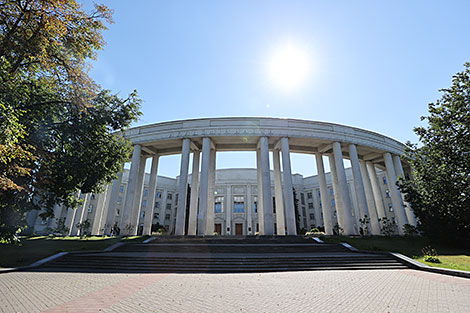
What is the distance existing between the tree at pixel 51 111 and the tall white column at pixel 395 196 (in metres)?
28.7

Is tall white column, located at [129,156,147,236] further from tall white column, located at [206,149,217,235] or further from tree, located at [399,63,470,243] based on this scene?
tree, located at [399,63,470,243]

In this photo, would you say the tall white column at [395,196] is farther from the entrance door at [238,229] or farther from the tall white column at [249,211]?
the entrance door at [238,229]

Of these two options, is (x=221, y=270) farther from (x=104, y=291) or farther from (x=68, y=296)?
(x=68, y=296)

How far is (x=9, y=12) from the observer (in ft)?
26.3

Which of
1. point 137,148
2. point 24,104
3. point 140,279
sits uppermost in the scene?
point 137,148

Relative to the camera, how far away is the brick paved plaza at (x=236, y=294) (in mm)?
5148

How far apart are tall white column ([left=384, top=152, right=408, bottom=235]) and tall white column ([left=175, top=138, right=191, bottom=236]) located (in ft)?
79.1

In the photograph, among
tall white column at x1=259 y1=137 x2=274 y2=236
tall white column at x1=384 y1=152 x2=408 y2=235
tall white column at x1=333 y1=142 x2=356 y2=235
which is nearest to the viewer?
tall white column at x1=259 y1=137 x2=274 y2=236

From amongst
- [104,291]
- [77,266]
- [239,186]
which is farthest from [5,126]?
[239,186]

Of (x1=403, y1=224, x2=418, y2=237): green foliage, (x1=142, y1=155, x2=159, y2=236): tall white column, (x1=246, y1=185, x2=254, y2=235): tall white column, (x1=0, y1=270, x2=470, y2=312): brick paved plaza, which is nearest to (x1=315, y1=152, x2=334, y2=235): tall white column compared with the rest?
(x1=403, y1=224, x2=418, y2=237): green foliage

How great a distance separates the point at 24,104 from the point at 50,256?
8.56 m

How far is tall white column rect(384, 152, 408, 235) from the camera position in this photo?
25.5 meters

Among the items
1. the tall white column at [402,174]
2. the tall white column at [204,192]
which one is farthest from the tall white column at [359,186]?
the tall white column at [204,192]

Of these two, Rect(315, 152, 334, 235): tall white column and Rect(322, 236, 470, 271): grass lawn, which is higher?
Rect(315, 152, 334, 235): tall white column
